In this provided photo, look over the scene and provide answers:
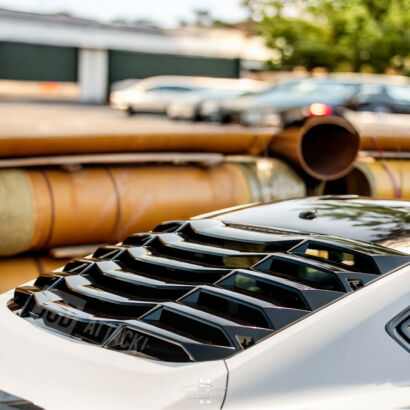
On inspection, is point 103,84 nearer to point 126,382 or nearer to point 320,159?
point 320,159

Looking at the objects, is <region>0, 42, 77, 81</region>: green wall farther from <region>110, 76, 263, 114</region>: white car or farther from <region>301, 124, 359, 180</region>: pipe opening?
<region>301, 124, 359, 180</region>: pipe opening

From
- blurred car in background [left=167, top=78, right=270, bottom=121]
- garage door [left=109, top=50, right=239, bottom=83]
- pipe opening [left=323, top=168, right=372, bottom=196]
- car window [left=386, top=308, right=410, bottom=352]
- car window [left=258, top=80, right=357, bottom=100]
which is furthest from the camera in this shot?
garage door [left=109, top=50, right=239, bottom=83]

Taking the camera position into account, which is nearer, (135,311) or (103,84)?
(135,311)

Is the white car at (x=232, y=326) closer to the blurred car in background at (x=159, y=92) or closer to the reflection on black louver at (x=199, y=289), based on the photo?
the reflection on black louver at (x=199, y=289)

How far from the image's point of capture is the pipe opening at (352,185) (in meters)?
7.73

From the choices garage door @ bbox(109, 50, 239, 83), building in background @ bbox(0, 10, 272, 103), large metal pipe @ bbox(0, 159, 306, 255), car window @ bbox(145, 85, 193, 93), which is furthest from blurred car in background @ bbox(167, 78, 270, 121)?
garage door @ bbox(109, 50, 239, 83)

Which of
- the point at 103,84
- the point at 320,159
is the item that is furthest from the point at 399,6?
the point at 320,159

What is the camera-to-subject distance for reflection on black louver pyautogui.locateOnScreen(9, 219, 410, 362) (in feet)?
8.18

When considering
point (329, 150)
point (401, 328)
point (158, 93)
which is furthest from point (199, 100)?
point (401, 328)

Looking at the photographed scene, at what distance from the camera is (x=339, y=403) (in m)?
2.29

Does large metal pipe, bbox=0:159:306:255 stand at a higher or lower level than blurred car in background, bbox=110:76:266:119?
higher

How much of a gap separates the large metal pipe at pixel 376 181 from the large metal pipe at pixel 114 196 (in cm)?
65

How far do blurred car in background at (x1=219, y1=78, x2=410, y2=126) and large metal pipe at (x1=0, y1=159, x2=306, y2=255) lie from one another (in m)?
6.90

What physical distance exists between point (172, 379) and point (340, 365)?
1.62 ft
